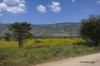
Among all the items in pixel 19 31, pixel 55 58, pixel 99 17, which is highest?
pixel 99 17

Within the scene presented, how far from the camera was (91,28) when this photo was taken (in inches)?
1533

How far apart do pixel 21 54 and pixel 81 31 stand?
24261 mm

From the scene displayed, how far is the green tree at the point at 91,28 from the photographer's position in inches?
1507

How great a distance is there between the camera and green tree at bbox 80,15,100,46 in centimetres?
3829

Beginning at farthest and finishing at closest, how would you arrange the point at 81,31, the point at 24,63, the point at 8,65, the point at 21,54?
the point at 81,31
the point at 21,54
the point at 24,63
the point at 8,65

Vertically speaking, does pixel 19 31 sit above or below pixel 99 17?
below

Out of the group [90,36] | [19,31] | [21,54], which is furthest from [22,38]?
[90,36]

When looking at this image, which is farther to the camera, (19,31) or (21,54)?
(19,31)

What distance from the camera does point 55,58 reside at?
18.0 metres

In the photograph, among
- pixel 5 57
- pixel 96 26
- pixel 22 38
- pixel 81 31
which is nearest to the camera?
pixel 5 57

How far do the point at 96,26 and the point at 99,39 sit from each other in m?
3.15

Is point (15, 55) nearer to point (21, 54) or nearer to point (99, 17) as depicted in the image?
point (21, 54)

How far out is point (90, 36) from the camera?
3959cm

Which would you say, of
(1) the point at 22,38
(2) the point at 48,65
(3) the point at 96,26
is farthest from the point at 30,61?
(3) the point at 96,26
